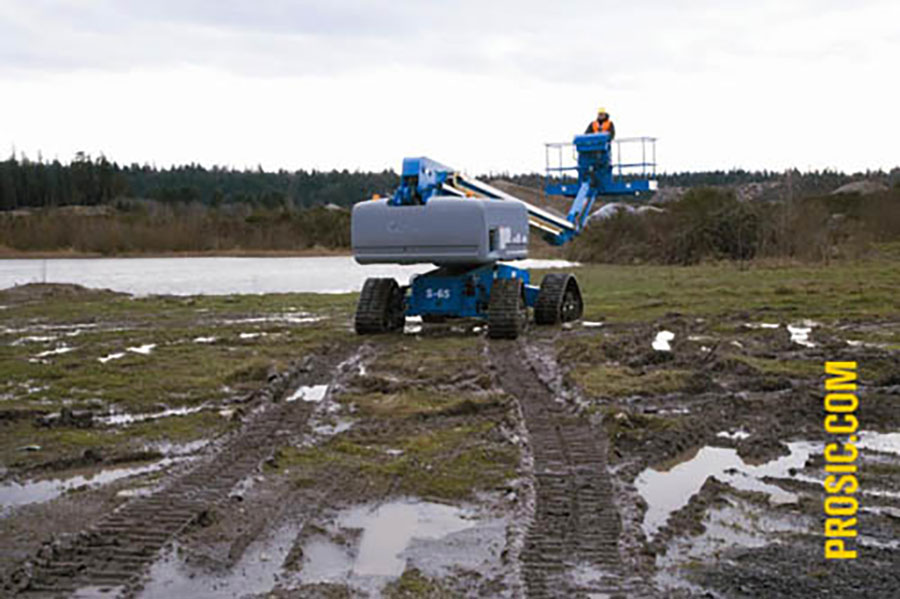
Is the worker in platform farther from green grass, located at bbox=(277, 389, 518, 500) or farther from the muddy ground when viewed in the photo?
green grass, located at bbox=(277, 389, 518, 500)

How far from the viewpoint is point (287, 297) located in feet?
92.4

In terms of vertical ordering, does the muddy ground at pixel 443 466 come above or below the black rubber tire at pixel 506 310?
below

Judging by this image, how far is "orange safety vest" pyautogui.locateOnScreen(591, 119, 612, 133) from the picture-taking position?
71.2 ft

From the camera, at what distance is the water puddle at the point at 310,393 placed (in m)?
12.0

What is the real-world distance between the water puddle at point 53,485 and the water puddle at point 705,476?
12.5 ft

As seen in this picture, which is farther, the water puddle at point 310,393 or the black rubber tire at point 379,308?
the black rubber tire at point 379,308

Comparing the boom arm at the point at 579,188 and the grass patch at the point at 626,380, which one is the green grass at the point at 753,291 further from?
the grass patch at the point at 626,380

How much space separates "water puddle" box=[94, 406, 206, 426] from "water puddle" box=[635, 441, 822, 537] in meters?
4.95

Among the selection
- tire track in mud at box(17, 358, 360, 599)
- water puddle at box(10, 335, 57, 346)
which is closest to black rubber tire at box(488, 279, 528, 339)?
water puddle at box(10, 335, 57, 346)

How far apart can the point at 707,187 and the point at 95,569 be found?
1780 inches

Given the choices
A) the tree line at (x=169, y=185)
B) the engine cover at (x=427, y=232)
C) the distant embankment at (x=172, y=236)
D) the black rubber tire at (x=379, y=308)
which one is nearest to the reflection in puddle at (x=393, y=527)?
the engine cover at (x=427, y=232)

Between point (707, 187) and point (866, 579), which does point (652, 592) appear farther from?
point (707, 187)

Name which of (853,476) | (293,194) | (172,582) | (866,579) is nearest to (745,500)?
(853,476)

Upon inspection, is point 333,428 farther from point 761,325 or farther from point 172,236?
point 172,236
